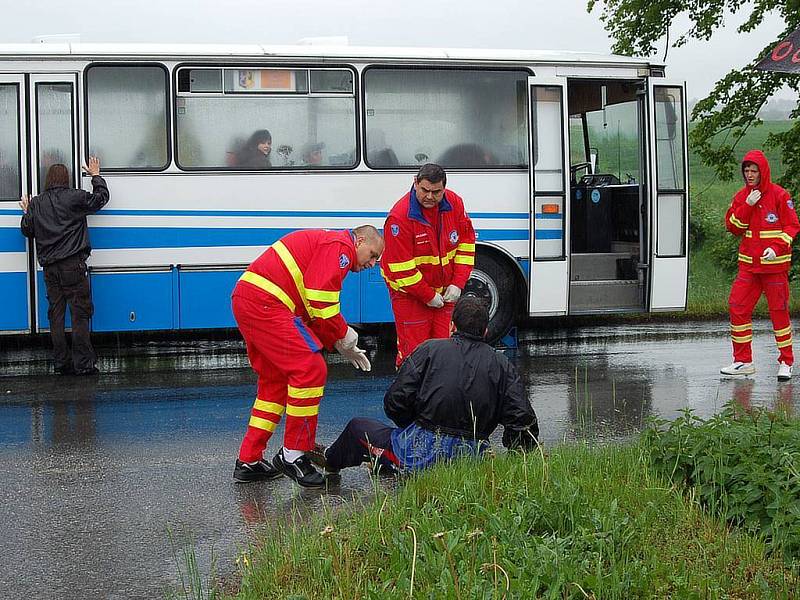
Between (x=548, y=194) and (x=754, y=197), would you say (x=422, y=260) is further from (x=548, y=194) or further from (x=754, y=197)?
(x=548, y=194)

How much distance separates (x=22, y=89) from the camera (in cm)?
1130

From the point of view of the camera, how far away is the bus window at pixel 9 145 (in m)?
11.3

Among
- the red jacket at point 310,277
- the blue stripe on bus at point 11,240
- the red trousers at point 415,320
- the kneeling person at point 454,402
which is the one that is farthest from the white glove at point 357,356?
the blue stripe on bus at point 11,240

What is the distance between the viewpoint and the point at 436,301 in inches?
347

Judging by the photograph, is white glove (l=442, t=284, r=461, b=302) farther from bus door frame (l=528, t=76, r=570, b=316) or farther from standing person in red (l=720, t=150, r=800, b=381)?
bus door frame (l=528, t=76, r=570, b=316)

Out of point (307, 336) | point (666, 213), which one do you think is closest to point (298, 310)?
point (307, 336)

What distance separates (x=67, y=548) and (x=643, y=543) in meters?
2.78

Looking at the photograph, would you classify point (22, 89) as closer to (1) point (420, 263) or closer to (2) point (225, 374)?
(2) point (225, 374)

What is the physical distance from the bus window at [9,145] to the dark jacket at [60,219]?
424 millimetres

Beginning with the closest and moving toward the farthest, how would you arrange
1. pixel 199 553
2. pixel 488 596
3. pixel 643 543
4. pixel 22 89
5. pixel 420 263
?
pixel 488 596, pixel 643 543, pixel 199 553, pixel 420 263, pixel 22 89

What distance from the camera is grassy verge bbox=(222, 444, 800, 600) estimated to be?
14.7ft

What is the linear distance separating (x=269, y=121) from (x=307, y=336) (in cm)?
553

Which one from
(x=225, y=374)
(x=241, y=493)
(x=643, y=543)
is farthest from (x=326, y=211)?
(x=643, y=543)

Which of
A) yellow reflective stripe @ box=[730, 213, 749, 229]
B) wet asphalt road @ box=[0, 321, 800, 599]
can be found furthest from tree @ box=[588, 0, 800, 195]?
yellow reflective stripe @ box=[730, 213, 749, 229]
